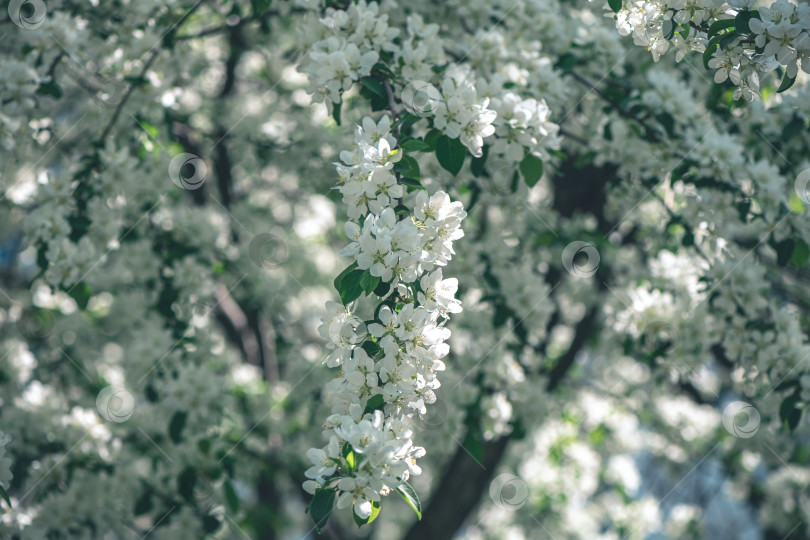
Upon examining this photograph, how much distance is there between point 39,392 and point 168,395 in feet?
2.67

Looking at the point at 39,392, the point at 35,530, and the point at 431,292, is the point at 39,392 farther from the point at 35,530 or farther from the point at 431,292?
the point at 431,292

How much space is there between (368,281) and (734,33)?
108 cm

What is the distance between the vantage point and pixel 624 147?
2.68m

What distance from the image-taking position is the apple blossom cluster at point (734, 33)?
5.28ft

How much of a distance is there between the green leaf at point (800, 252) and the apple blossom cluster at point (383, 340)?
1.46 m

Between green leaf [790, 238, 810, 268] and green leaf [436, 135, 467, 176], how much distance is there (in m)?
1.34

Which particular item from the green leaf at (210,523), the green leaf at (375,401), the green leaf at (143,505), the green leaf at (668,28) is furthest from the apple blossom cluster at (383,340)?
the green leaf at (143,505)

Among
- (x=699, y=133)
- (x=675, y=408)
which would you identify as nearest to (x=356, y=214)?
(x=699, y=133)

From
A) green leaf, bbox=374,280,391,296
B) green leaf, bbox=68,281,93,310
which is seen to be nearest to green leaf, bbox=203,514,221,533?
green leaf, bbox=68,281,93,310

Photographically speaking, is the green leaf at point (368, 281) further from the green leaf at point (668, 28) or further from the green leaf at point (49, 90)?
the green leaf at point (49, 90)

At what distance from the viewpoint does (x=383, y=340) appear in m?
1.53

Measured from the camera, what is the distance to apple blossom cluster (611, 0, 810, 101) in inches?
63.4

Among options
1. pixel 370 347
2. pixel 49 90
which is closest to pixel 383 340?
pixel 370 347

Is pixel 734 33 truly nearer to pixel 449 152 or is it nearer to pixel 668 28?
pixel 668 28
